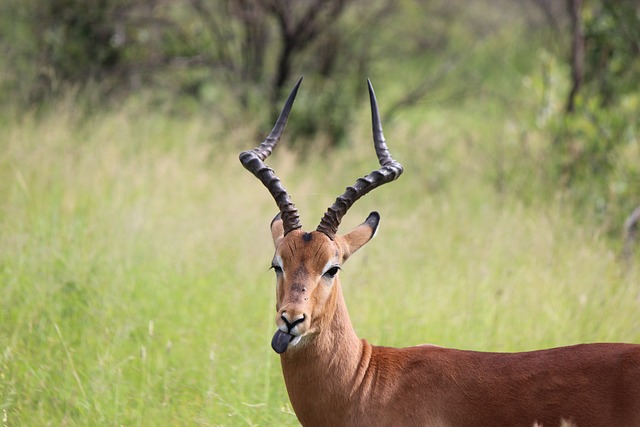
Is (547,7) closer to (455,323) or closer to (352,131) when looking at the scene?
(352,131)

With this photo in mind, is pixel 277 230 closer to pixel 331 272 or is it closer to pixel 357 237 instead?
pixel 357 237

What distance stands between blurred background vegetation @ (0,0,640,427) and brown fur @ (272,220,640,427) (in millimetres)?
602

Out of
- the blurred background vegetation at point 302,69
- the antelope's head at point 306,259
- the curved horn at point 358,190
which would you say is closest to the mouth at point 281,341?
the antelope's head at point 306,259

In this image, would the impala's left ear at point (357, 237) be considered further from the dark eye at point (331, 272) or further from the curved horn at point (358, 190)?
the dark eye at point (331, 272)

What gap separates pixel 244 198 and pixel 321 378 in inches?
182

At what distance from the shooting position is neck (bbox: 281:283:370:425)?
3.70 metres

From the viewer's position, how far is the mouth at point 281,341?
3.35m

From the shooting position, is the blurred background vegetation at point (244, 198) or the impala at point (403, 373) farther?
the blurred background vegetation at point (244, 198)

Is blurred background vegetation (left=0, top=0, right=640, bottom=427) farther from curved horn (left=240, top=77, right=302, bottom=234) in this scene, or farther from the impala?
curved horn (left=240, top=77, right=302, bottom=234)

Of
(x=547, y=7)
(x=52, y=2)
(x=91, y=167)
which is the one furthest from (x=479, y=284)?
(x=547, y=7)

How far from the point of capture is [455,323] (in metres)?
5.85

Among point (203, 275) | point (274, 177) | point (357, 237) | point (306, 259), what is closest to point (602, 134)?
point (203, 275)

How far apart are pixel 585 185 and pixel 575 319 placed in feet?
11.7

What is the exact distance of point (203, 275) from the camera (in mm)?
6398
